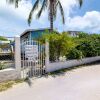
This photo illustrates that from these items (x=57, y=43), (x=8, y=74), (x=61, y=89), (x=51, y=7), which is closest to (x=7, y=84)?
(x=8, y=74)

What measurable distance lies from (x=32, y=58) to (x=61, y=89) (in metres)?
3.04

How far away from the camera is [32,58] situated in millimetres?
13773

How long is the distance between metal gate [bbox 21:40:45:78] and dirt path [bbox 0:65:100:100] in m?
0.88

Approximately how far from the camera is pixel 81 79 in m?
13.5

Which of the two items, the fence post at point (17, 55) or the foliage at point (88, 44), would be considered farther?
the foliage at point (88, 44)

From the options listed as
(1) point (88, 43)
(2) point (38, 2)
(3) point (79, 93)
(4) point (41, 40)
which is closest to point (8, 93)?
(3) point (79, 93)

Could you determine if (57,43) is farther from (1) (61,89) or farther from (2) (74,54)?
(1) (61,89)

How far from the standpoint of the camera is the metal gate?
13383mm

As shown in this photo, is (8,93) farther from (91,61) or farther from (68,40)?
(91,61)

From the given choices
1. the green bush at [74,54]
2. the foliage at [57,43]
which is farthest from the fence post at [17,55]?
the green bush at [74,54]

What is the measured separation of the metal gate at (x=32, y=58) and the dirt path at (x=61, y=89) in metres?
0.88

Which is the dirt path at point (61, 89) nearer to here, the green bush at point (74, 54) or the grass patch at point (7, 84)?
the grass patch at point (7, 84)

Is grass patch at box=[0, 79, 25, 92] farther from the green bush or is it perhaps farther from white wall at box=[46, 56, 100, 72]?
the green bush

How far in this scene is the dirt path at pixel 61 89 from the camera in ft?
33.3
